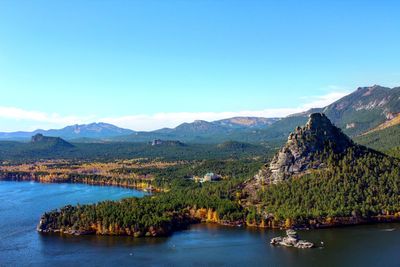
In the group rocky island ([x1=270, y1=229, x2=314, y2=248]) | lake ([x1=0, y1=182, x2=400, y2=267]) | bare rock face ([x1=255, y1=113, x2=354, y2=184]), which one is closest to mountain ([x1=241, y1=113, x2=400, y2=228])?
bare rock face ([x1=255, y1=113, x2=354, y2=184])

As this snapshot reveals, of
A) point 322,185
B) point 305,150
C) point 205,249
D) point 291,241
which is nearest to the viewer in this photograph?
point 205,249

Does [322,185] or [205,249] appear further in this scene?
[322,185]

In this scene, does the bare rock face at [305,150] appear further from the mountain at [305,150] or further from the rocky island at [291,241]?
the rocky island at [291,241]

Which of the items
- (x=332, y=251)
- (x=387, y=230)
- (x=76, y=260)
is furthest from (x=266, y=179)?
(x=76, y=260)

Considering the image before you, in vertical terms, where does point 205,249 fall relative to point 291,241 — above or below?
below

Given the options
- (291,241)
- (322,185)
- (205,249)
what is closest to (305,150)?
(322,185)

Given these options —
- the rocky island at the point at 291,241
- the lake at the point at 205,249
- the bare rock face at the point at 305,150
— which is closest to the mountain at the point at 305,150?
the bare rock face at the point at 305,150

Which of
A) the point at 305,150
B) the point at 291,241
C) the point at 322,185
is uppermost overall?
the point at 305,150

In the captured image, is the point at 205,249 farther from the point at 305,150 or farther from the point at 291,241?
the point at 305,150
